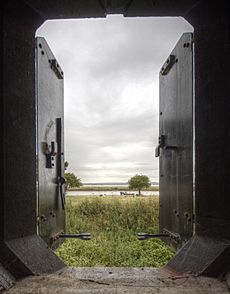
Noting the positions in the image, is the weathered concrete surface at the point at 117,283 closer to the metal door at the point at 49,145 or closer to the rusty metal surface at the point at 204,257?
the rusty metal surface at the point at 204,257

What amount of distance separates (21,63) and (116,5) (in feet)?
2.24

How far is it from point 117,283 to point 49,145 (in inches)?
47.2

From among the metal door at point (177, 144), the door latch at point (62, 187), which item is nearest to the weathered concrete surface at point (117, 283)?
the metal door at point (177, 144)

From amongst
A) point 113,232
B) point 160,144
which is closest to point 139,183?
point 113,232

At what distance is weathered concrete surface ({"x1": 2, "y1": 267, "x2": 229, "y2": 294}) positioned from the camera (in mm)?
1337

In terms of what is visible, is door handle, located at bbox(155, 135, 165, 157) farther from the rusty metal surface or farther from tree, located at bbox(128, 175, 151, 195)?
tree, located at bbox(128, 175, 151, 195)

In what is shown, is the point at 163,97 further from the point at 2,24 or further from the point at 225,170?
the point at 2,24

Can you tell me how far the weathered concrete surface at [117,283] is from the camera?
134 cm

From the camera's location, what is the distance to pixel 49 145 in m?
2.29

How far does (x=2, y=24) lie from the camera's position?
1.65 meters

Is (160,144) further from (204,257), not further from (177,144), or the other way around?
(204,257)

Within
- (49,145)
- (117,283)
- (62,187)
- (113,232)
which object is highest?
(49,145)

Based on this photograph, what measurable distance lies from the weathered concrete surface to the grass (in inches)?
69.7

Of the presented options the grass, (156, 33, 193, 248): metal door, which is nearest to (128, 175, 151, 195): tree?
the grass
